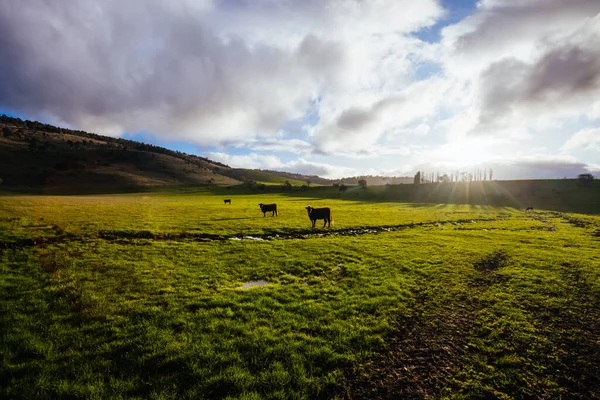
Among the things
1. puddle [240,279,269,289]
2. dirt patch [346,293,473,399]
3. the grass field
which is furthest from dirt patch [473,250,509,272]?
puddle [240,279,269,289]

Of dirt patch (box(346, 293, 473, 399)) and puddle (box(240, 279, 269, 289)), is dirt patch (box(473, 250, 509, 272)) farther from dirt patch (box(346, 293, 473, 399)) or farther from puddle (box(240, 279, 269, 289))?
puddle (box(240, 279, 269, 289))

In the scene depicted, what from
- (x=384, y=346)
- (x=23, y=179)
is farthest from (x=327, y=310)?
(x=23, y=179)

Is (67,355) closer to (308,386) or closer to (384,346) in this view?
(308,386)

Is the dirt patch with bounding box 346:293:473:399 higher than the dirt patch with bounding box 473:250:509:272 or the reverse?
the reverse

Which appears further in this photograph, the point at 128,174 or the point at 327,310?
the point at 128,174

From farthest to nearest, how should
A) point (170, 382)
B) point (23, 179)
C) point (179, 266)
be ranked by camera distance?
point (23, 179), point (179, 266), point (170, 382)

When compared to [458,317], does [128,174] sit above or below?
above

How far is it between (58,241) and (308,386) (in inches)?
955

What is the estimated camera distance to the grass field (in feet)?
23.5

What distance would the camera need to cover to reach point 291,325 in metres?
9.94

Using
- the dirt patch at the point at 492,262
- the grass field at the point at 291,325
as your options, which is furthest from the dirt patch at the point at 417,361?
the dirt patch at the point at 492,262

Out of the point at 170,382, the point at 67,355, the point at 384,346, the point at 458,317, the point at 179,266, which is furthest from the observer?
the point at 179,266

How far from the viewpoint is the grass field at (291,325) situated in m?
7.15

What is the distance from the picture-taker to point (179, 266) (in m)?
16.6
